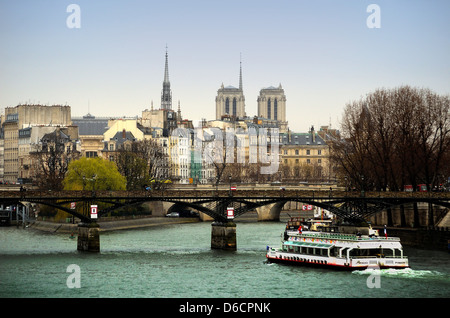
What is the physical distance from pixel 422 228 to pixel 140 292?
116ft

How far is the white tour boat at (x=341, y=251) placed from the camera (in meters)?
64.9

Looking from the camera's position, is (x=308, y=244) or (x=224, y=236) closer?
(x=308, y=244)

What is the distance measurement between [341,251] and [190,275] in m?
10.9

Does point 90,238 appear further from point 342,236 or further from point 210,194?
point 342,236

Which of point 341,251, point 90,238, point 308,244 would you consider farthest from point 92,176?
point 341,251

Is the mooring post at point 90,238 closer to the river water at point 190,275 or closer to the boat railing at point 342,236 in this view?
the river water at point 190,275

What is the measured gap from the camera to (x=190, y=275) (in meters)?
62.8

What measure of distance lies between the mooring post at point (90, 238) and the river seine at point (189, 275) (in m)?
1.03

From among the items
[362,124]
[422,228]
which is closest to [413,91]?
[362,124]

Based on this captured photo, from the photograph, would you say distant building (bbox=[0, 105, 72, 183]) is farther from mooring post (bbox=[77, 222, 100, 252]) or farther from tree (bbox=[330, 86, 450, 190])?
mooring post (bbox=[77, 222, 100, 252])

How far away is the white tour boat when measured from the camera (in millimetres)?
64938

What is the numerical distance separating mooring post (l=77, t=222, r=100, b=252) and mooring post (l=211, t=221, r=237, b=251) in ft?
32.8

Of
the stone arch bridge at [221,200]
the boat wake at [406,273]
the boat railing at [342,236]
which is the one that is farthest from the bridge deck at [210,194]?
the boat wake at [406,273]
